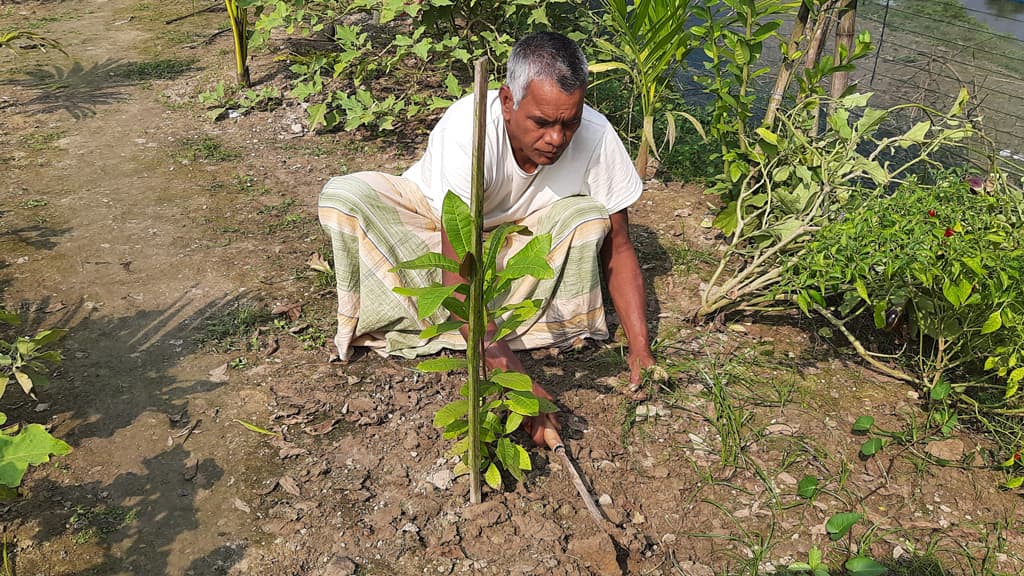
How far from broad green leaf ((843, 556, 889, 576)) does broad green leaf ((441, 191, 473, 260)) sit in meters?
1.15

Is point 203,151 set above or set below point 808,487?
above

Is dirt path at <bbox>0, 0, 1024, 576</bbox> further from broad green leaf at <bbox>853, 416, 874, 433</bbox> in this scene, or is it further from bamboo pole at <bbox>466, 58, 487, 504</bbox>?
bamboo pole at <bbox>466, 58, 487, 504</bbox>

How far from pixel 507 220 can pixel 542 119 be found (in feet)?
1.73

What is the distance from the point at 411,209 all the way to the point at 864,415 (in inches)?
63.6

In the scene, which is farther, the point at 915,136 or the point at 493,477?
the point at 915,136

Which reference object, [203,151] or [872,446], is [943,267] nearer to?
[872,446]

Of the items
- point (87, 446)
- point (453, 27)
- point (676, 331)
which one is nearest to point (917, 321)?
point (676, 331)

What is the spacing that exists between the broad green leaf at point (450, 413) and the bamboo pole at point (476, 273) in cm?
5

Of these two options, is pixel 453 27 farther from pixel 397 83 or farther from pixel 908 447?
pixel 908 447

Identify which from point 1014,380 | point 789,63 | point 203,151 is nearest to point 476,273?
point 1014,380

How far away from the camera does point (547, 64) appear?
2184 mm

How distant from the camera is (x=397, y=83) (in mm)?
4938

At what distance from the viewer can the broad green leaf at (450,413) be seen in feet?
6.18

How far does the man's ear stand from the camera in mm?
2350
